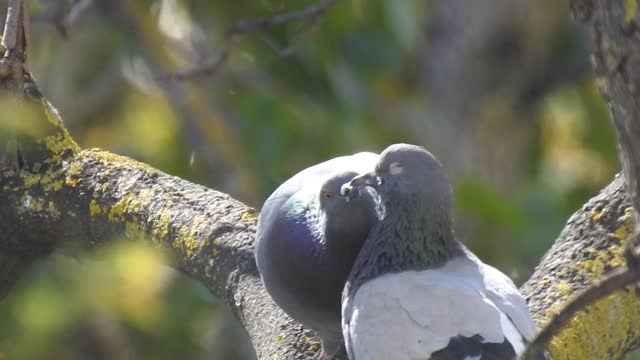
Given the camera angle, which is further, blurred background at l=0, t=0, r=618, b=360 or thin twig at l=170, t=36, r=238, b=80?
blurred background at l=0, t=0, r=618, b=360

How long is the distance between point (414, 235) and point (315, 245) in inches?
10.2

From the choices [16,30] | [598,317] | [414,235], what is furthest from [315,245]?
[16,30]

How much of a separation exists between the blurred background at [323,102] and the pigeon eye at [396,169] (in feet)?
4.51

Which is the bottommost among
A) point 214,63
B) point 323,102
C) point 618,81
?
point 323,102

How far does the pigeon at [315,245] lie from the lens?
3.38 metres

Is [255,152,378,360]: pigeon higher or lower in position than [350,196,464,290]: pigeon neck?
lower

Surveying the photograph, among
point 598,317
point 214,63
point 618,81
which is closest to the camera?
point 618,81

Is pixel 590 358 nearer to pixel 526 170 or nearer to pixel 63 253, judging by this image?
pixel 63 253

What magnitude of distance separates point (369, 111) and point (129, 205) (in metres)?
3.56

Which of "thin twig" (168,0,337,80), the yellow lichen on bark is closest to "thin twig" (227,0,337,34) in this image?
"thin twig" (168,0,337,80)

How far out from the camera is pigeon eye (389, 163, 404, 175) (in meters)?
3.46

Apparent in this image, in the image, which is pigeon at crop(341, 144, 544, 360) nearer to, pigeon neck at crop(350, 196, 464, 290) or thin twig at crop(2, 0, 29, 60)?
pigeon neck at crop(350, 196, 464, 290)

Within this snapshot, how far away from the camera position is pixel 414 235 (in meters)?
3.51

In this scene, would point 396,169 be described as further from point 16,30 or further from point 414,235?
point 16,30
